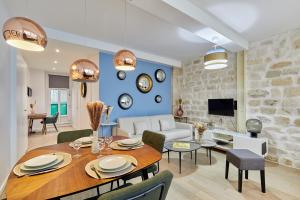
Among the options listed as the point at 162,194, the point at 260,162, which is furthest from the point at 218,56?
the point at 162,194

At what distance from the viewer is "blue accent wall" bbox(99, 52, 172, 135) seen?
3.76m

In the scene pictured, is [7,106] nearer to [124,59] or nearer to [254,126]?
[124,59]

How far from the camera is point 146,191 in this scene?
861 mm

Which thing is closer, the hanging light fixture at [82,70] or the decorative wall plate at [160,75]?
the hanging light fixture at [82,70]

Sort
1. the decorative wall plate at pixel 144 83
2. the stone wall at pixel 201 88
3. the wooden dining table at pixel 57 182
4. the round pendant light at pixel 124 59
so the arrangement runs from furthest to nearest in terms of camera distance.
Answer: the decorative wall plate at pixel 144 83
the stone wall at pixel 201 88
the round pendant light at pixel 124 59
the wooden dining table at pixel 57 182

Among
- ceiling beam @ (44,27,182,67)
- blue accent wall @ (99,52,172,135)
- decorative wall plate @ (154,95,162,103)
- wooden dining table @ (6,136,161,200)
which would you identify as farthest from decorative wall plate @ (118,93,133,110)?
wooden dining table @ (6,136,161,200)

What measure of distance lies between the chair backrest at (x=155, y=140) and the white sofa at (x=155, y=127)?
1.16 meters

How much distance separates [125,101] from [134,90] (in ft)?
1.37

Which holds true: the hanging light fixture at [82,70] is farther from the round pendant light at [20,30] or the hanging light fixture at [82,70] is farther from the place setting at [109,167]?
the place setting at [109,167]

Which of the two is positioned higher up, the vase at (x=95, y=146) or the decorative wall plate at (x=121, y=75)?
the decorative wall plate at (x=121, y=75)

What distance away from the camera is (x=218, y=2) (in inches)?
80.0

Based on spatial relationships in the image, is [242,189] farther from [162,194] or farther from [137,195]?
[137,195]

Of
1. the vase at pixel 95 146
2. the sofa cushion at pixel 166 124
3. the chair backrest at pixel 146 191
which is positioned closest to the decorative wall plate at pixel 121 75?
the sofa cushion at pixel 166 124

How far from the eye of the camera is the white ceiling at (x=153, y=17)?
6.75 ft
